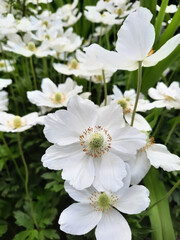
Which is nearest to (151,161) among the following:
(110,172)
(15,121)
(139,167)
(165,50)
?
(139,167)

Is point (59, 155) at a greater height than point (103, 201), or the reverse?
point (59, 155)

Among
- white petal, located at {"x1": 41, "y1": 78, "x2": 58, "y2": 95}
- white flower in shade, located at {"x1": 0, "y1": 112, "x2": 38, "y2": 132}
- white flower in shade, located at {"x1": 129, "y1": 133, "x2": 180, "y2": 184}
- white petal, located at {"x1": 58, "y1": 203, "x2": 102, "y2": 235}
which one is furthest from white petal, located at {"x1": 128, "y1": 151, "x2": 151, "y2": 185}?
white petal, located at {"x1": 41, "y1": 78, "x2": 58, "y2": 95}

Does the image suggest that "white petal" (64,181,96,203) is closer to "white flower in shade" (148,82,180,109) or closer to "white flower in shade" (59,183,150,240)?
"white flower in shade" (59,183,150,240)

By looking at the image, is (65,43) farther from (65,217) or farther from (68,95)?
(65,217)

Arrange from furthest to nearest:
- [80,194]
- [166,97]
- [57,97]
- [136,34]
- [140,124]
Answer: [57,97] < [166,97] < [140,124] < [80,194] < [136,34]

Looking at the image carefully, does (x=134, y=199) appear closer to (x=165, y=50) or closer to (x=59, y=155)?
(x=59, y=155)

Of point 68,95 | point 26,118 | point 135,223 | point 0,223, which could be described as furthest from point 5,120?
point 135,223

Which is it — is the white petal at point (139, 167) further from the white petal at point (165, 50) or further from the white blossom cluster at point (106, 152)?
the white petal at point (165, 50)
